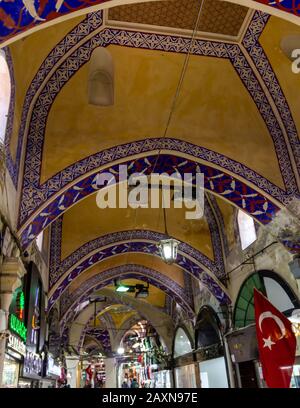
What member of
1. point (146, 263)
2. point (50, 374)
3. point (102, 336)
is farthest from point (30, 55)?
point (102, 336)

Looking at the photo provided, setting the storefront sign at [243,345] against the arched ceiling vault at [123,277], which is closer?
the storefront sign at [243,345]

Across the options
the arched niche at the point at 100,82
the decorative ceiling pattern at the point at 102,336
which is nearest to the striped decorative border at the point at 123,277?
the decorative ceiling pattern at the point at 102,336

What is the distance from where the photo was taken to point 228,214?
889 centimetres

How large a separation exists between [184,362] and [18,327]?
915 centimetres

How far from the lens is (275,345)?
5355mm

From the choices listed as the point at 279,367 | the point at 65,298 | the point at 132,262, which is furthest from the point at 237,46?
the point at 65,298

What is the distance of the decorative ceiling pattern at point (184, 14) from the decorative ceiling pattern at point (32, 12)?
2.09 metres

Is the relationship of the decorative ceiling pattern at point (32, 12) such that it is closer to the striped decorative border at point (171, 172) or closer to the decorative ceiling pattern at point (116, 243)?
the striped decorative border at point (171, 172)

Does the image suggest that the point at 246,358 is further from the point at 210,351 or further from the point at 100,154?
the point at 100,154

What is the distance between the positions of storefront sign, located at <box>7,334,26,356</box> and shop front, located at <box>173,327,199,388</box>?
7.60m

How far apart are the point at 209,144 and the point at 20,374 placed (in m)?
4.85

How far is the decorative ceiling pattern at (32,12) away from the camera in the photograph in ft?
9.27

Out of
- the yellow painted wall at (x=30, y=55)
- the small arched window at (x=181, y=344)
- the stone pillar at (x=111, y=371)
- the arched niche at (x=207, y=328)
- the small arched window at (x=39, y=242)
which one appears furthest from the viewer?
the stone pillar at (x=111, y=371)
